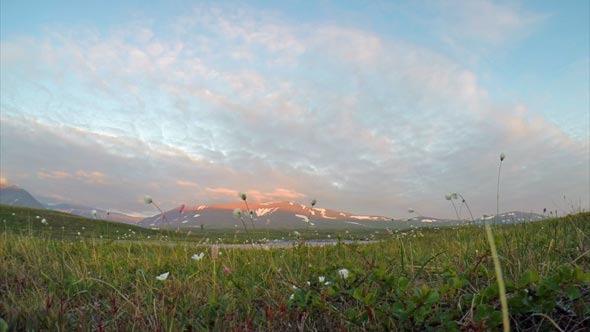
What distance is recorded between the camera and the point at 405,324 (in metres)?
2.63

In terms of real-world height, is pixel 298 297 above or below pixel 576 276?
below

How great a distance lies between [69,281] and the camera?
4.01 metres

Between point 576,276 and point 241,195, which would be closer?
point 576,276

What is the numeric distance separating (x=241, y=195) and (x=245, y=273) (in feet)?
3.25

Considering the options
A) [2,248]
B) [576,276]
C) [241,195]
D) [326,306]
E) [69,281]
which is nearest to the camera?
[576,276]

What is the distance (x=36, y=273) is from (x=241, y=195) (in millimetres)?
2765

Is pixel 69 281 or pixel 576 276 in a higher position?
pixel 576 276

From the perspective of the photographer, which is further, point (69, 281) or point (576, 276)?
point (69, 281)

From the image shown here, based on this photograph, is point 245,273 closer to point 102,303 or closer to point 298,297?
point 102,303

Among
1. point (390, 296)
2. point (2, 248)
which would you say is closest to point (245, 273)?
point (390, 296)

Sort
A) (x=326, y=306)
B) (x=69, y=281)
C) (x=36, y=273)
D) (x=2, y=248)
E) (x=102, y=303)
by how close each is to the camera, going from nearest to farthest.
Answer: (x=326, y=306)
(x=102, y=303)
(x=69, y=281)
(x=36, y=273)
(x=2, y=248)

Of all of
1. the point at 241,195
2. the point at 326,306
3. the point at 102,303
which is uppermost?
the point at 241,195

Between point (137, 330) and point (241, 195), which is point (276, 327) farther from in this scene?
point (241, 195)

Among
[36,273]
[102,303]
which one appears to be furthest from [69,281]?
[36,273]
